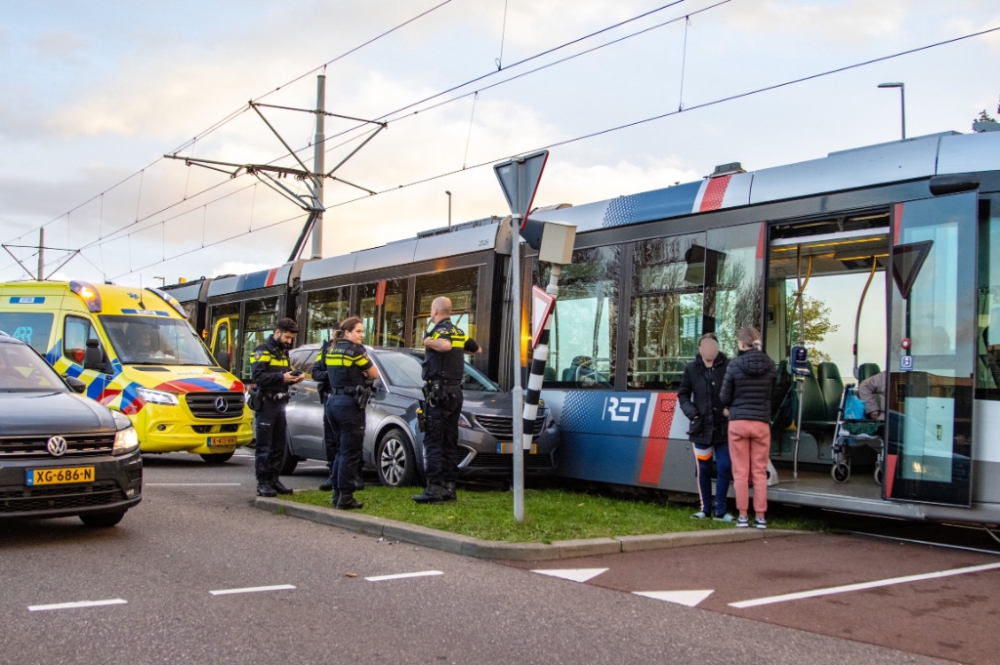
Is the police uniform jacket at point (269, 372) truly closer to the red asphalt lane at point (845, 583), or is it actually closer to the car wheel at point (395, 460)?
the car wheel at point (395, 460)

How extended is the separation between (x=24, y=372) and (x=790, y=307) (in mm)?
8177

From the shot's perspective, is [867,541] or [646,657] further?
[867,541]

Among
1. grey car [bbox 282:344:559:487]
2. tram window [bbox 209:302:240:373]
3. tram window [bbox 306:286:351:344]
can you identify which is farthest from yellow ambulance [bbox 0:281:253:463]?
tram window [bbox 209:302:240:373]

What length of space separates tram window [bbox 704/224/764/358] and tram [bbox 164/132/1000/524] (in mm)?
15

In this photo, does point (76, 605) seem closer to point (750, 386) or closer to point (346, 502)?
point (346, 502)

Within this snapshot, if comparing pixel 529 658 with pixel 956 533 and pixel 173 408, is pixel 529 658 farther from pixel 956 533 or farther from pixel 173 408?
pixel 173 408

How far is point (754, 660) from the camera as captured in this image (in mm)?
4602

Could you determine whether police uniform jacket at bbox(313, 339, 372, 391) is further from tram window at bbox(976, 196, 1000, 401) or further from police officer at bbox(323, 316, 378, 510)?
tram window at bbox(976, 196, 1000, 401)

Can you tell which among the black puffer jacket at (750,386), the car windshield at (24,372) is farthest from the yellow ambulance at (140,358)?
the black puffer jacket at (750,386)

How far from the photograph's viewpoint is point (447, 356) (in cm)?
951

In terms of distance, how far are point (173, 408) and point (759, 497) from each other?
7969 mm

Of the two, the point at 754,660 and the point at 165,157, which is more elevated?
the point at 165,157

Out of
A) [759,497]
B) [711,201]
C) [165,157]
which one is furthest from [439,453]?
[165,157]

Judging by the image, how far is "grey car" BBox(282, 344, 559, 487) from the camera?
10.5 metres
